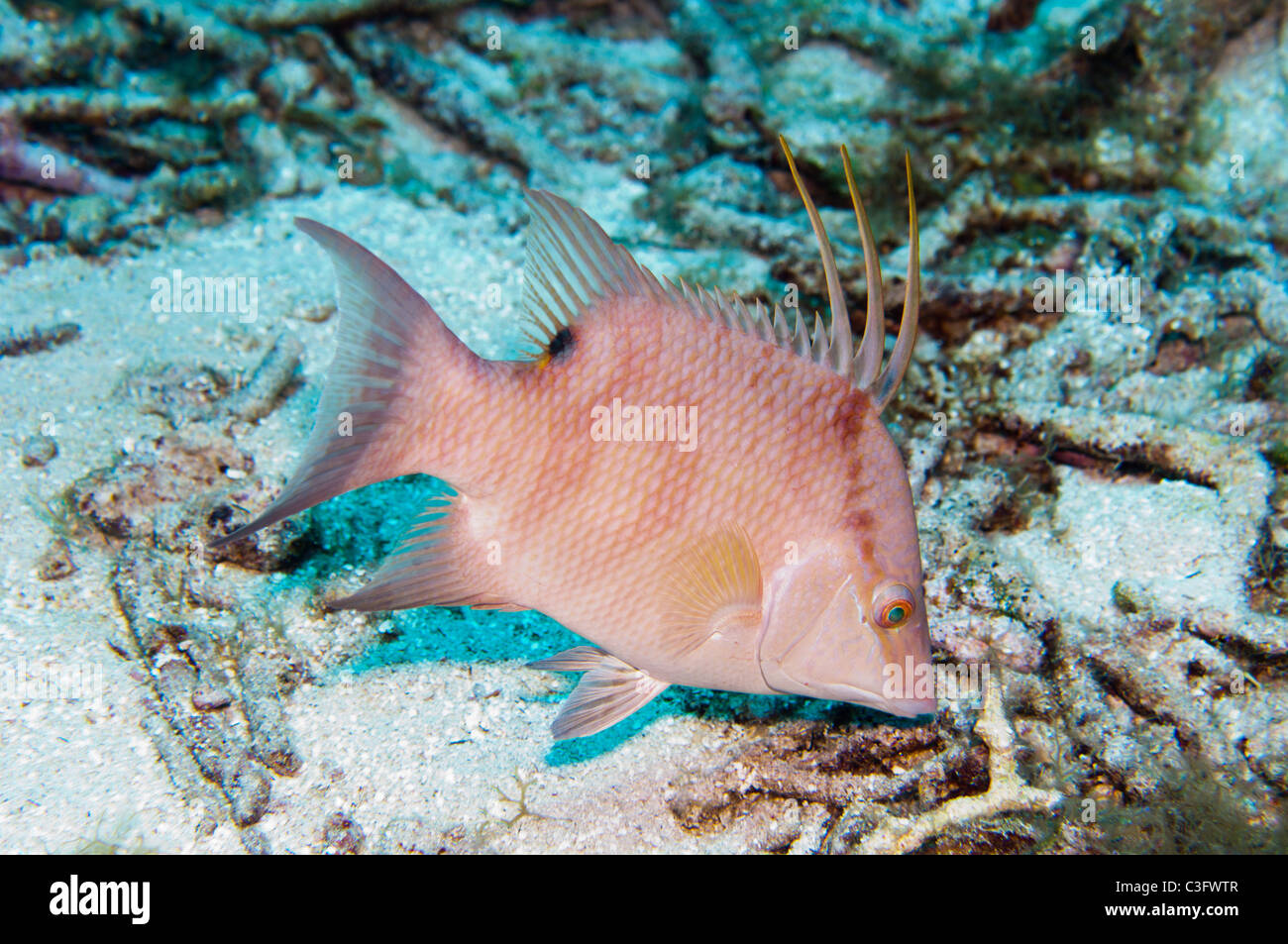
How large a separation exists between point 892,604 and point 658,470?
80cm

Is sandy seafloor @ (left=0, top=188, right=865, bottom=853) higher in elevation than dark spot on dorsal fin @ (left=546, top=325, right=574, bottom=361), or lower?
lower

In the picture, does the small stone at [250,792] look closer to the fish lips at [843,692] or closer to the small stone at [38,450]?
the fish lips at [843,692]

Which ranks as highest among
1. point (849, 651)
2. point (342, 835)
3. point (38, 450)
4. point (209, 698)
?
point (38, 450)

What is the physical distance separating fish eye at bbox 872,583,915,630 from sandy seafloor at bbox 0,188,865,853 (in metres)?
0.99

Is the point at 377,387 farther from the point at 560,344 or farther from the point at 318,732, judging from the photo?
the point at 318,732

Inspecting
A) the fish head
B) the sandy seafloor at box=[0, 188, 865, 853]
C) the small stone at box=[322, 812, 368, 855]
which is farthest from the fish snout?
the small stone at box=[322, 812, 368, 855]

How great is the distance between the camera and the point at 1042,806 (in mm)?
2535

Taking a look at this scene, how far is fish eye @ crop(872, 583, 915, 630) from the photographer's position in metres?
2.13

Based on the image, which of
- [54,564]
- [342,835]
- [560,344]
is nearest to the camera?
[560,344]

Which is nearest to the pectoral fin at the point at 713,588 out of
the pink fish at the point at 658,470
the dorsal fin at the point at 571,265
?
the pink fish at the point at 658,470

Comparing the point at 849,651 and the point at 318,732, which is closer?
the point at 849,651

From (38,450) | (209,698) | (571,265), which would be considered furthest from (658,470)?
(38,450)

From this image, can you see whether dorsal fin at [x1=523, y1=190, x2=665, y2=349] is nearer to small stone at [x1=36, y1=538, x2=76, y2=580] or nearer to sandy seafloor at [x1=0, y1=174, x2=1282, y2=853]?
sandy seafloor at [x1=0, y1=174, x2=1282, y2=853]

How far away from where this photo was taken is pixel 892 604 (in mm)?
2129
